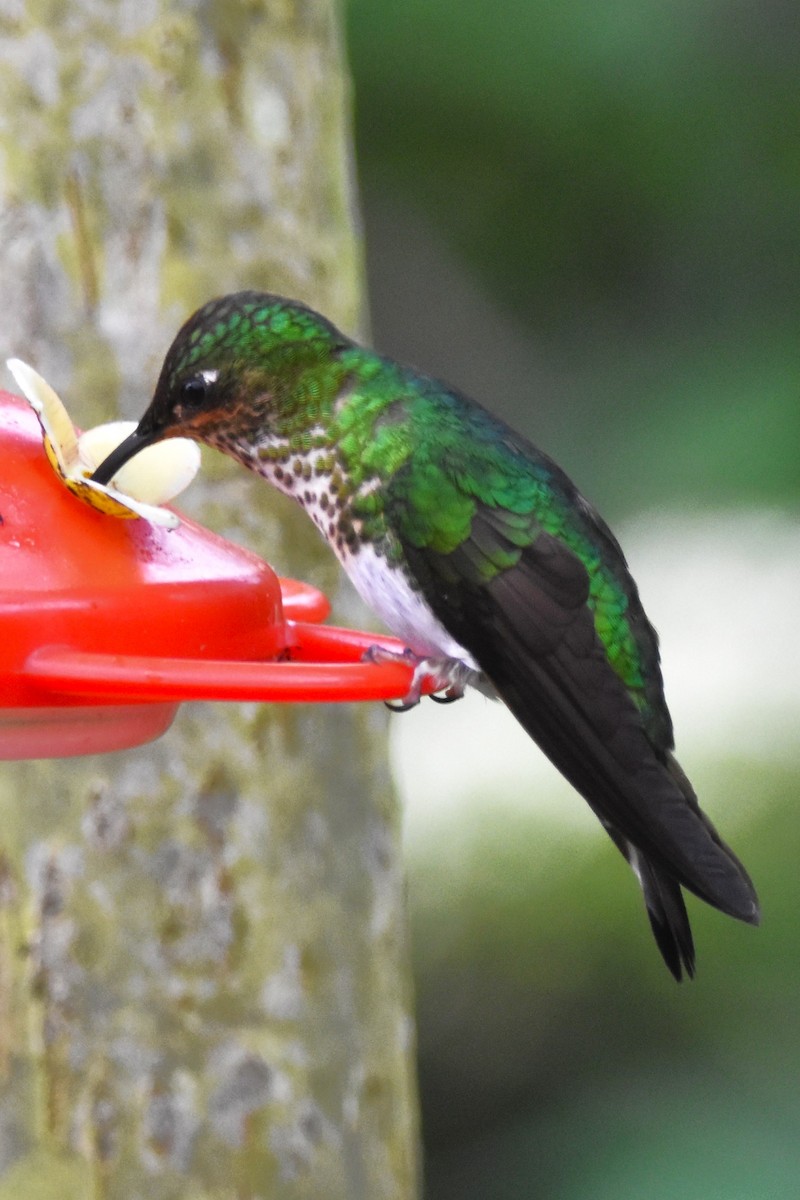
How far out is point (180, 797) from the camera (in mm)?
2697

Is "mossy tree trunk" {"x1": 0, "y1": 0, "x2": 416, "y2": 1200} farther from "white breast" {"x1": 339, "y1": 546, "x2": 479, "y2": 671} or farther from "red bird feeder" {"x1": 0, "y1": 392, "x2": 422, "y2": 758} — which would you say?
"red bird feeder" {"x1": 0, "y1": 392, "x2": 422, "y2": 758}

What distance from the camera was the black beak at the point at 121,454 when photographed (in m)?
1.74

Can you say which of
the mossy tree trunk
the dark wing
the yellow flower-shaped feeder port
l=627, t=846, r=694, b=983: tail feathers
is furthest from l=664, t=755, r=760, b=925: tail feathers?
the mossy tree trunk

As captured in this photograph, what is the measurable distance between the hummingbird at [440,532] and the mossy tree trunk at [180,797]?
598 mm

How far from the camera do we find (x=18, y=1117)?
2.57m

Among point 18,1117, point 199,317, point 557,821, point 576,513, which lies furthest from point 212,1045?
point 557,821

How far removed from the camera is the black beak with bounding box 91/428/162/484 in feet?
5.72

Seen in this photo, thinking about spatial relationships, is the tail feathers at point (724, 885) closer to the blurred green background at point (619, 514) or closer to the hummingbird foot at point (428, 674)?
the hummingbird foot at point (428, 674)

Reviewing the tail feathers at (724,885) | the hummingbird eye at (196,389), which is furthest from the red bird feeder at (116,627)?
the tail feathers at (724,885)

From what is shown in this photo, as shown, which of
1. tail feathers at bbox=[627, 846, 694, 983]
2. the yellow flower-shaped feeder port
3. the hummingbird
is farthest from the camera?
tail feathers at bbox=[627, 846, 694, 983]

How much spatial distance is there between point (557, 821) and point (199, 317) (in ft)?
8.57

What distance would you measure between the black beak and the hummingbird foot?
333 mm

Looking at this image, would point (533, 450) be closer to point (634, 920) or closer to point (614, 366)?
point (634, 920)

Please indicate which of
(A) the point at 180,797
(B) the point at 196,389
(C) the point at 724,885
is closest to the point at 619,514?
(A) the point at 180,797
